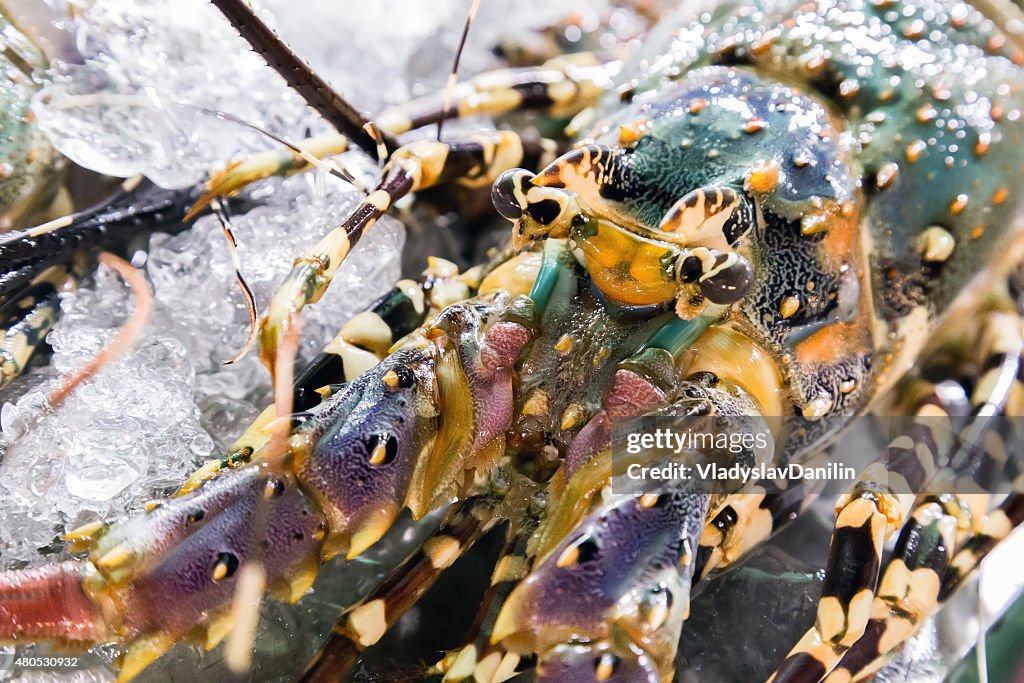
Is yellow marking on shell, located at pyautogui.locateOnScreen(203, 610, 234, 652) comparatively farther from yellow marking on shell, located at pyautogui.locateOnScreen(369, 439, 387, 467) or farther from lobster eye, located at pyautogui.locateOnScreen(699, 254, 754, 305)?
lobster eye, located at pyautogui.locateOnScreen(699, 254, 754, 305)

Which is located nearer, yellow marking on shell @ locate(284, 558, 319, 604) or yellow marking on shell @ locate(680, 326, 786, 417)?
yellow marking on shell @ locate(284, 558, 319, 604)

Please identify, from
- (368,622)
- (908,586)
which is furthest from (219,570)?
(908,586)

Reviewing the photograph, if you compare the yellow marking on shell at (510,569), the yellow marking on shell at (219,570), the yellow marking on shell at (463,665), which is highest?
the yellow marking on shell at (219,570)

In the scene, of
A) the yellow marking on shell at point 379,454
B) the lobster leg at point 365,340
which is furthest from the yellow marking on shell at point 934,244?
the yellow marking on shell at point 379,454

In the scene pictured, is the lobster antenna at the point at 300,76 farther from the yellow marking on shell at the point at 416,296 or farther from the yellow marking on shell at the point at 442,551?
the yellow marking on shell at the point at 442,551

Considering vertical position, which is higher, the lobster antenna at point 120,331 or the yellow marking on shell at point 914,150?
the yellow marking on shell at point 914,150

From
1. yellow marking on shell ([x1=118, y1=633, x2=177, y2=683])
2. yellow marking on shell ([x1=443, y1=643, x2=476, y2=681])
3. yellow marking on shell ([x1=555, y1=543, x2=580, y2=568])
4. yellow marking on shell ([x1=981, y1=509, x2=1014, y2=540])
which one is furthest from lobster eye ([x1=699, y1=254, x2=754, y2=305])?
yellow marking on shell ([x1=981, y1=509, x2=1014, y2=540])
